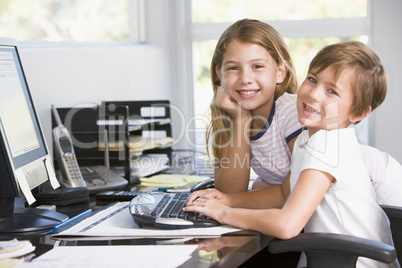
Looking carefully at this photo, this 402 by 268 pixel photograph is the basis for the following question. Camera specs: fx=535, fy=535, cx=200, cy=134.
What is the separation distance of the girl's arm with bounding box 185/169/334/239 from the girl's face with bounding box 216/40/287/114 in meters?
0.51

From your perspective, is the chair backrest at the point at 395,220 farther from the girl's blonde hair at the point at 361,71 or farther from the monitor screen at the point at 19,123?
the monitor screen at the point at 19,123

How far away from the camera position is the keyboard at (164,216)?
1185 millimetres

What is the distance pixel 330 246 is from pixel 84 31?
2128 mm

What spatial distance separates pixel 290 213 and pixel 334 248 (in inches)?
4.7

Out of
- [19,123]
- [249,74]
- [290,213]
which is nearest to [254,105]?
[249,74]

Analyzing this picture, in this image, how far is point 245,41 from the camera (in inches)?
64.4

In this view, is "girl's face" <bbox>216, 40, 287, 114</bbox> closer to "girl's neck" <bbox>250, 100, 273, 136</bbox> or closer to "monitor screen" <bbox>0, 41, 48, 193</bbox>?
"girl's neck" <bbox>250, 100, 273, 136</bbox>

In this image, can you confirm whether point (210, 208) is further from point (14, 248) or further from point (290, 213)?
point (14, 248)

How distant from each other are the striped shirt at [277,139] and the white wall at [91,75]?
98cm

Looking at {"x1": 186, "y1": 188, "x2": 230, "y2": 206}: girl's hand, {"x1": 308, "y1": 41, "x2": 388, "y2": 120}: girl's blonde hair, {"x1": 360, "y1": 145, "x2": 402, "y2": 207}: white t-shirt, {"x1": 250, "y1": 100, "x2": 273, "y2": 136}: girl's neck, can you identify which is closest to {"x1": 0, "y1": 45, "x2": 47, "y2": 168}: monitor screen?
{"x1": 186, "y1": 188, "x2": 230, "y2": 206}: girl's hand

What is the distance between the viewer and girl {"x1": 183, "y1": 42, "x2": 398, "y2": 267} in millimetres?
1166

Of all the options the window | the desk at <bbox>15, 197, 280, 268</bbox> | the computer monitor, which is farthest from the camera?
the window

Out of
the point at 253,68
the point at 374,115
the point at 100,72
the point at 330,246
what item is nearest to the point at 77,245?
the point at 330,246

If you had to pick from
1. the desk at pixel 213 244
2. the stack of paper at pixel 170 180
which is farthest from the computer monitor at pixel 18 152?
the stack of paper at pixel 170 180
